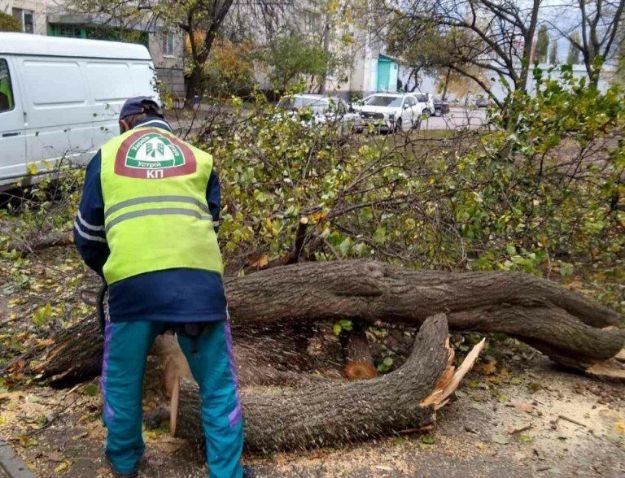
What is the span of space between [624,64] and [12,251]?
556 inches

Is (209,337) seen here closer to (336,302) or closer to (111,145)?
(111,145)

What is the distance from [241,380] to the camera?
337 cm

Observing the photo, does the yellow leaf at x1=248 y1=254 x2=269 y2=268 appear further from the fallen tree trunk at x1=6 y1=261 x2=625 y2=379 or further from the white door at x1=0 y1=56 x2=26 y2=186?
the white door at x1=0 y1=56 x2=26 y2=186

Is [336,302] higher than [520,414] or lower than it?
higher

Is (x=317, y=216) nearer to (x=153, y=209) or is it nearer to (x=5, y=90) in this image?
(x=153, y=209)

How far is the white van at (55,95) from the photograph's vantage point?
8.09 m

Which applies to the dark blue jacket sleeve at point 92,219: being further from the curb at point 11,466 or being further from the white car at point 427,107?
the white car at point 427,107

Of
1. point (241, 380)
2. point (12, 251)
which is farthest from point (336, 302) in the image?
point (12, 251)

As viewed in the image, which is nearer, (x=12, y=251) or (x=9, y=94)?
(x=12, y=251)

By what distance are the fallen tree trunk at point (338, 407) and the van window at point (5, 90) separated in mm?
6476

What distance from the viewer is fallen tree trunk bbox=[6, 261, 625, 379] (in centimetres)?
355

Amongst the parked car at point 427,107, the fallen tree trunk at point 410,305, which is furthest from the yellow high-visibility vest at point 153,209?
the parked car at point 427,107

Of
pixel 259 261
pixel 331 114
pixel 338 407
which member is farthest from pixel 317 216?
pixel 331 114

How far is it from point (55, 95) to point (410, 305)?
6.95 m
